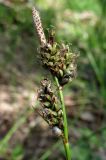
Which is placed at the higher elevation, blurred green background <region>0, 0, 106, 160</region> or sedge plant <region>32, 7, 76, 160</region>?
blurred green background <region>0, 0, 106, 160</region>

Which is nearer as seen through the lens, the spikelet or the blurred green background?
the spikelet

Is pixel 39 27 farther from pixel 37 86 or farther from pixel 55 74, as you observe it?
pixel 37 86

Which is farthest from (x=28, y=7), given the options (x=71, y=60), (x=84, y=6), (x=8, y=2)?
(x=71, y=60)

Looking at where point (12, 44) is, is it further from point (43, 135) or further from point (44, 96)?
point (44, 96)

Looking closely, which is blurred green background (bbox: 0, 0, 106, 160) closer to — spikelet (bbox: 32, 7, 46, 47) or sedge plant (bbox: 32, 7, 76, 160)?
sedge plant (bbox: 32, 7, 76, 160)

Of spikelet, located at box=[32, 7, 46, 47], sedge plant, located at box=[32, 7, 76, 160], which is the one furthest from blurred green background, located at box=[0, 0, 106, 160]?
spikelet, located at box=[32, 7, 46, 47]

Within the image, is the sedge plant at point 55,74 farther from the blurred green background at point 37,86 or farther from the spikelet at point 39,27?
the blurred green background at point 37,86

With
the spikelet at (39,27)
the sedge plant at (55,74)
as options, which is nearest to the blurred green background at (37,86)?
the sedge plant at (55,74)
